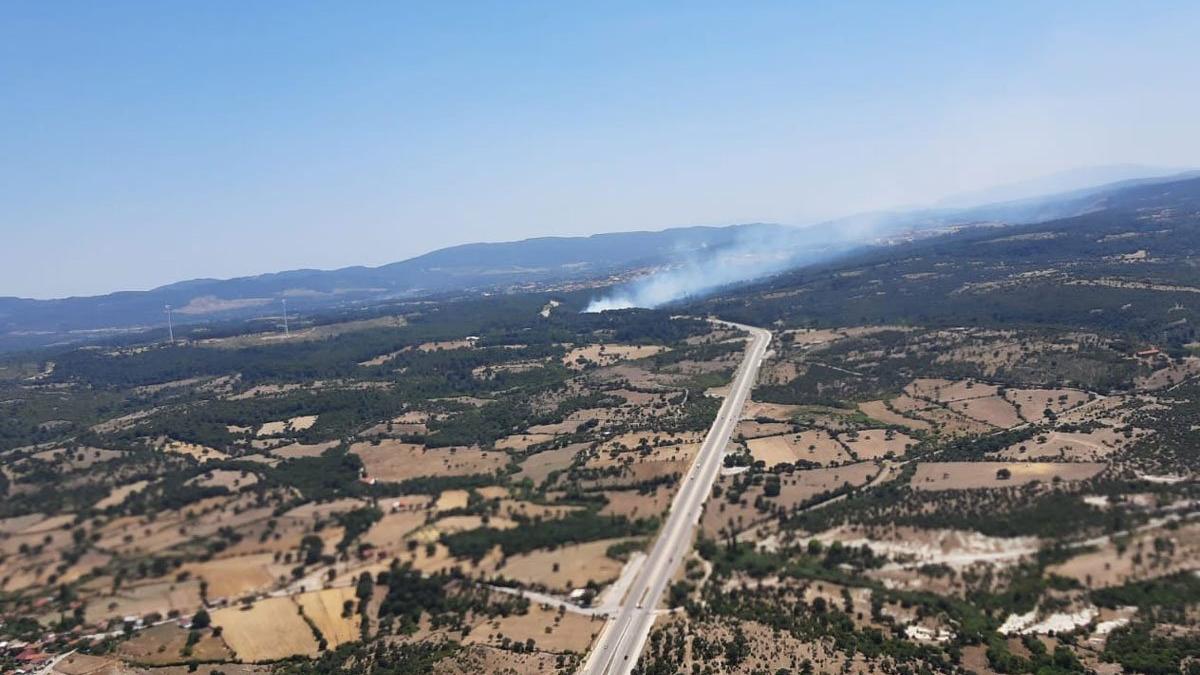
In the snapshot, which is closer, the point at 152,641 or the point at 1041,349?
the point at 152,641

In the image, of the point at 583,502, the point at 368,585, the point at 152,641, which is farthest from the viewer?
the point at 583,502

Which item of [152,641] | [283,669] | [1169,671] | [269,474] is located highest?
[269,474]

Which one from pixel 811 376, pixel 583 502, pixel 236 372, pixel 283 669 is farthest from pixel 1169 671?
pixel 236 372

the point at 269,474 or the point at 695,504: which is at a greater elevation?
the point at 269,474

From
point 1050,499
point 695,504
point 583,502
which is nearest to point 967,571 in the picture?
point 1050,499

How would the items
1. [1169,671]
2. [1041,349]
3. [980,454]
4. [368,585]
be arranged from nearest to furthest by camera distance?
[1169,671] < [368,585] < [980,454] < [1041,349]

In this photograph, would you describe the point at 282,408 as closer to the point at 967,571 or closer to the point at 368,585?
the point at 368,585
